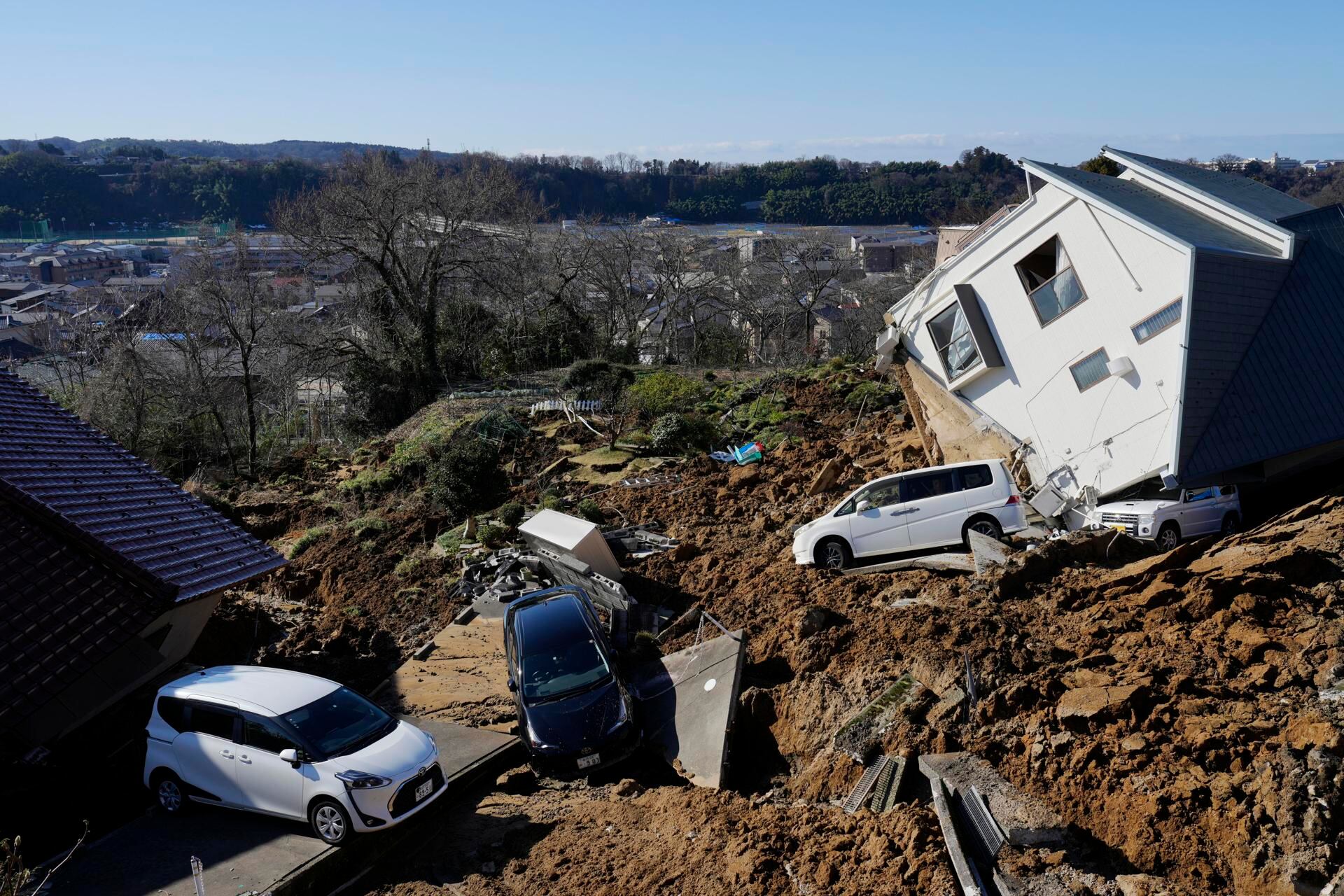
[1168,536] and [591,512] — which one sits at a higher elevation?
[1168,536]

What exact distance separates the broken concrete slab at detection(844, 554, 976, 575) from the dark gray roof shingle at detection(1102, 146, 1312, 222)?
8.45m

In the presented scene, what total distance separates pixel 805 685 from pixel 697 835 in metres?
2.88

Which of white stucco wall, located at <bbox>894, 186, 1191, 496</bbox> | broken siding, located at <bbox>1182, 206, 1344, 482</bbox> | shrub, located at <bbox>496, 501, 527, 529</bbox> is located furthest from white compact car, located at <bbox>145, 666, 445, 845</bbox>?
broken siding, located at <bbox>1182, 206, 1344, 482</bbox>

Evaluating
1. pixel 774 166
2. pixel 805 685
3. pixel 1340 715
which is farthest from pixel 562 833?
pixel 774 166

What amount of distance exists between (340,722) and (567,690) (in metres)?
2.87

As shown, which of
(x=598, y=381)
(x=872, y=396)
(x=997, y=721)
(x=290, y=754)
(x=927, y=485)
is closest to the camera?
(x=997, y=721)

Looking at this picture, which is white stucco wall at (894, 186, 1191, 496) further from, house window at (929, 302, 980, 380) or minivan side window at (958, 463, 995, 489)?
minivan side window at (958, 463, 995, 489)

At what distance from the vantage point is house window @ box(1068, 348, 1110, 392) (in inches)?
623

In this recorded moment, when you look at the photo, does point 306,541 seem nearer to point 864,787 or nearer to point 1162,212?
point 864,787

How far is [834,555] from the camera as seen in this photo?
14.7m

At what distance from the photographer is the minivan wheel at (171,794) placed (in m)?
9.93

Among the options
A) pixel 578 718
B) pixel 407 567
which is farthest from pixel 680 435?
pixel 578 718

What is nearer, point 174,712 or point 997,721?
point 997,721

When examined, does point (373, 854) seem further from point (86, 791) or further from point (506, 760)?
point (86, 791)
